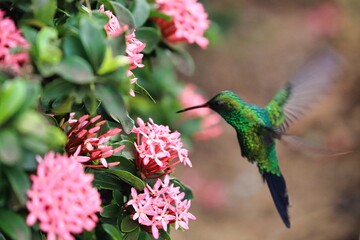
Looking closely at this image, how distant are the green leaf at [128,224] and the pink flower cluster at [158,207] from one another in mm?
16

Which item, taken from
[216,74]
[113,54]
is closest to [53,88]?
[113,54]

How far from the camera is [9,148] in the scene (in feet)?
3.77

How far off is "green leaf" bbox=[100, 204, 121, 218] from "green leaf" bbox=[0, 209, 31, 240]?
33 cm

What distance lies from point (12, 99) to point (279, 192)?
1.39m

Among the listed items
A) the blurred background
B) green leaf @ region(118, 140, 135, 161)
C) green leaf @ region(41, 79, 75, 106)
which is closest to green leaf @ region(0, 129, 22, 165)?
green leaf @ region(41, 79, 75, 106)

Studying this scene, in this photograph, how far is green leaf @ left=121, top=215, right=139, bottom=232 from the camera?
163 centimetres

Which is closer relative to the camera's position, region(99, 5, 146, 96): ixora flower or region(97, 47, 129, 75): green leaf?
region(97, 47, 129, 75): green leaf

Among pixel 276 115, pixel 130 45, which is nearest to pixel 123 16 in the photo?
pixel 130 45

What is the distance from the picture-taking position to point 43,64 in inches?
51.0

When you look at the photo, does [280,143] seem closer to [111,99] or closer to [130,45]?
[130,45]

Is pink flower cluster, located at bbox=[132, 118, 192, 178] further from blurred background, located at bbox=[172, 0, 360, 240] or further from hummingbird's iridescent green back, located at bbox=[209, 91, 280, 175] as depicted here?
blurred background, located at bbox=[172, 0, 360, 240]

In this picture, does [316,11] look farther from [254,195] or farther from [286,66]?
[254,195]

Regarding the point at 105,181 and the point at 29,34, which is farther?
the point at 105,181

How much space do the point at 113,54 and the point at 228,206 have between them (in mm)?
3897
